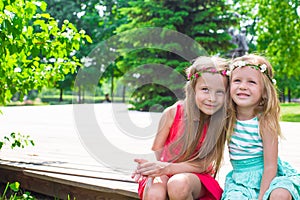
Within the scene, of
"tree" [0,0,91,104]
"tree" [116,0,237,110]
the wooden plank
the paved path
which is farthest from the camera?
"tree" [116,0,237,110]

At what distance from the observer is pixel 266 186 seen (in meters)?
2.32

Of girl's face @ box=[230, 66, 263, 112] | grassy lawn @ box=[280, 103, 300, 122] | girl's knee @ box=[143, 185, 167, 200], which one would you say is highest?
girl's face @ box=[230, 66, 263, 112]

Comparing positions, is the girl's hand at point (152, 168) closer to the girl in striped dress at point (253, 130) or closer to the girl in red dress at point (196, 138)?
the girl in red dress at point (196, 138)

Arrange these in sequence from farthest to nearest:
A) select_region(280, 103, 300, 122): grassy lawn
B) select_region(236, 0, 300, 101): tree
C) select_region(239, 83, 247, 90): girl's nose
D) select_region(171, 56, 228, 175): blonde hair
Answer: select_region(236, 0, 300, 101): tree → select_region(280, 103, 300, 122): grassy lawn → select_region(171, 56, 228, 175): blonde hair → select_region(239, 83, 247, 90): girl's nose

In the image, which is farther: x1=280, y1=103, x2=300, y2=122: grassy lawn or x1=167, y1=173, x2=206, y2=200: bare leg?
x1=280, y1=103, x2=300, y2=122: grassy lawn

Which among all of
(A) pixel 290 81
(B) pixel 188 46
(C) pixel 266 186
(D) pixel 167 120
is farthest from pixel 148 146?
(A) pixel 290 81

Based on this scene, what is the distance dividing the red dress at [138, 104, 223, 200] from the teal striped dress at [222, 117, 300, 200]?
67mm

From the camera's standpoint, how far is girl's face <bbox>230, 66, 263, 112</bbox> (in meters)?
2.44

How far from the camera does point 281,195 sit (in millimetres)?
2211

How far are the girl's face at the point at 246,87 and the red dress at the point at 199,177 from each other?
0.86 ft

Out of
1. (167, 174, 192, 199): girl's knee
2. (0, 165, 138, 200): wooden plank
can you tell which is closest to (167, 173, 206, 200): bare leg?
(167, 174, 192, 199): girl's knee

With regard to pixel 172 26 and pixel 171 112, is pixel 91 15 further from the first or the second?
pixel 171 112

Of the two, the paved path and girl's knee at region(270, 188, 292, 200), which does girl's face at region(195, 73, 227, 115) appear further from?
the paved path

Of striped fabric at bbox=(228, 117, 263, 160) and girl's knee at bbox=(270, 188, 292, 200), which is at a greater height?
striped fabric at bbox=(228, 117, 263, 160)
